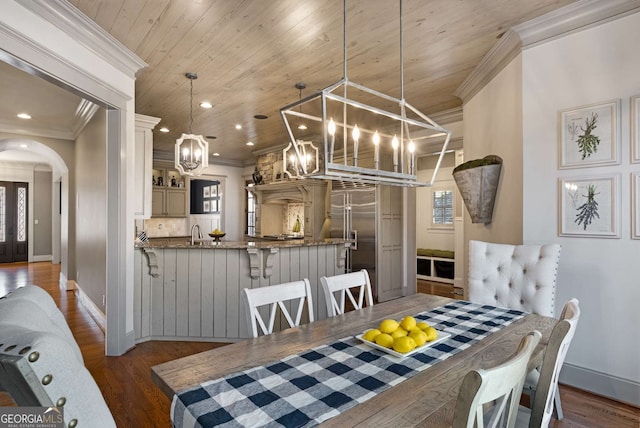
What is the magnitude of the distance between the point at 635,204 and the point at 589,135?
0.54 m

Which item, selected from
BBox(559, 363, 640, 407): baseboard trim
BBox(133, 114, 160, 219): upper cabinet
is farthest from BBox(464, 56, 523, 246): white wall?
BBox(133, 114, 160, 219): upper cabinet

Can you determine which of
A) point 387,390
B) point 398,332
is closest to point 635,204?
point 398,332

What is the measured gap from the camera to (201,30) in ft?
8.64

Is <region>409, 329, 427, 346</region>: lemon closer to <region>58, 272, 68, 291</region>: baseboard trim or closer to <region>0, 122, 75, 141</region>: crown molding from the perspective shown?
<region>0, 122, 75, 141</region>: crown molding

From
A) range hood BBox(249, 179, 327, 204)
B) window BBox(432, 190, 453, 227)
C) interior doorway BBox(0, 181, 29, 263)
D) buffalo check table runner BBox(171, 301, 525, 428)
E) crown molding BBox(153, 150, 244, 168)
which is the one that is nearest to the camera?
buffalo check table runner BBox(171, 301, 525, 428)

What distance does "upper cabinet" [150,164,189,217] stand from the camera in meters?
7.62

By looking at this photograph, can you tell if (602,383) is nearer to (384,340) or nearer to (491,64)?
(384,340)

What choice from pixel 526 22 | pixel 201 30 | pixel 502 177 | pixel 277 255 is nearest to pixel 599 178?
pixel 502 177

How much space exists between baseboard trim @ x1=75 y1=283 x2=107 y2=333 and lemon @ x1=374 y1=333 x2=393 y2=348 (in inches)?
142

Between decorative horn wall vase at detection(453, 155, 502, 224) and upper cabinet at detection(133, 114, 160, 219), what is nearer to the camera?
decorative horn wall vase at detection(453, 155, 502, 224)

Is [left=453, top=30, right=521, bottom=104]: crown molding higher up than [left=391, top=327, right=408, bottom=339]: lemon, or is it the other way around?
[left=453, top=30, right=521, bottom=104]: crown molding

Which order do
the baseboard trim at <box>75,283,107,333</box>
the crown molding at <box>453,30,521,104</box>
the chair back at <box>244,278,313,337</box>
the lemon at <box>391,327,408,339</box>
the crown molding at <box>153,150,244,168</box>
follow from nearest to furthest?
the lemon at <box>391,327,408,339</box>, the chair back at <box>244,278,313,337</box>, the crown molding at <box>453,30,521,104</box>, the baseboard trim at <box>75,283,107,333</box>, the crown molding at <box>153,150,244,168</box>

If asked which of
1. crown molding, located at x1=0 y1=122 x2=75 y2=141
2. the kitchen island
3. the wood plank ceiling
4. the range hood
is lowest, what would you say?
the kitchen island

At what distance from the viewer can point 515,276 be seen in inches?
94.3
